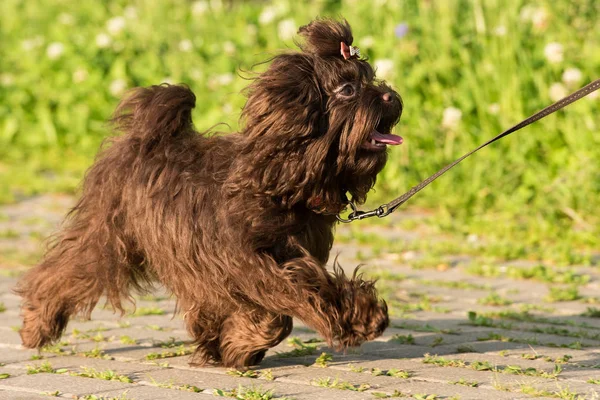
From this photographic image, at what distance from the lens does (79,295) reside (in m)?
4.90

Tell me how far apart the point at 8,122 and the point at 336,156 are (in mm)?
8276

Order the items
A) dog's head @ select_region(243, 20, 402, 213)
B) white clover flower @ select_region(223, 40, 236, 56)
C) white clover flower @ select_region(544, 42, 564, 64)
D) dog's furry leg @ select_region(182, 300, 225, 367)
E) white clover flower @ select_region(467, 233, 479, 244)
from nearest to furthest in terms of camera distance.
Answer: dog's head @ select_region(243, 20, 402, 213) → dog's furry leg @ select_region(182, 300, 225, 367) → white clover flower @ select_region(467, 233, 479, 244) → white clover flower @ select_region(544, 42, 564, 64) → white clover flower @ select_region(223, 40, 236, 56)

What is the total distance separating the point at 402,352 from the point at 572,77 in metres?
3.66

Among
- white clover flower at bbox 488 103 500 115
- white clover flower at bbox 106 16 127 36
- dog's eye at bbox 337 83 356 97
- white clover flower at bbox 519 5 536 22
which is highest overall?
white clover flower at bbox 106 16 127 36

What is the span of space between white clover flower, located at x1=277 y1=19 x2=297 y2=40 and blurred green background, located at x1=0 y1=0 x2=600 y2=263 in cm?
2

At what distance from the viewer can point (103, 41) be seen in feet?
36.9

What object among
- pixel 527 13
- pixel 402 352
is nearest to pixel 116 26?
pixel 527 13

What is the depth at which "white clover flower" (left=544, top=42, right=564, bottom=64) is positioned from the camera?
26.5 feet

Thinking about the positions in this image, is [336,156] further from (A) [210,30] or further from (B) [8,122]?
(B) [8,122]

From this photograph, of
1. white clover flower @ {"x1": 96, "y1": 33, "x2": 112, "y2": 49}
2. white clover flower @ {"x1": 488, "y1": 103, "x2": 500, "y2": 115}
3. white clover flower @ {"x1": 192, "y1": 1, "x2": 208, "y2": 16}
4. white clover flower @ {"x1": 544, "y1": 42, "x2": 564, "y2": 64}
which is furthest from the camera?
white clover flower @ {"x1": 192, "y1": 1, "x2": 208, "y2": 16}

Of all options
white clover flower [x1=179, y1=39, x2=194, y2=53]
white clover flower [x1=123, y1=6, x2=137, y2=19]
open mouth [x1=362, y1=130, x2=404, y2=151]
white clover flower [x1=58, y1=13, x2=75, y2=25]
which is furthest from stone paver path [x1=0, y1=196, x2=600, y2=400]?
white clover flower [x1=58, y1=13, x2=75, y2=25]

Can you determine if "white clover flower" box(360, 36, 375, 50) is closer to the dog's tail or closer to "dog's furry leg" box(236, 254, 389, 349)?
the dog's tail

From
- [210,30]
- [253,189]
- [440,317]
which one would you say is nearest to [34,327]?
[253,189]

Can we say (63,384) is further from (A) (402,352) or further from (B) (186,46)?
(B) (186,46)
